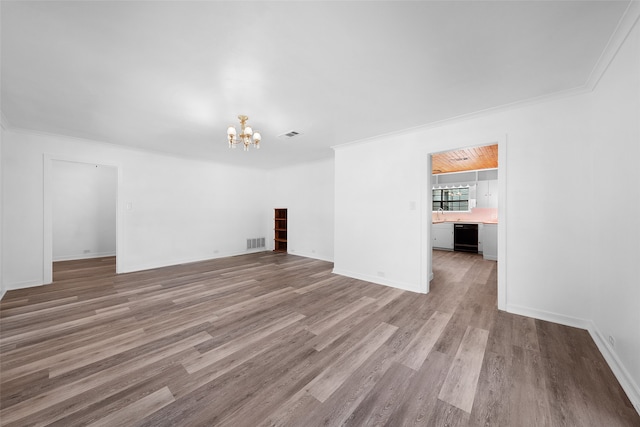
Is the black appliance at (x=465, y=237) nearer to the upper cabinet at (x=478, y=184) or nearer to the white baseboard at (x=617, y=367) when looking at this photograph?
the upper cabinet at (x=478, y=184)

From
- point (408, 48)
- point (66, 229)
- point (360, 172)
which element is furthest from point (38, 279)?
point (408, 48)

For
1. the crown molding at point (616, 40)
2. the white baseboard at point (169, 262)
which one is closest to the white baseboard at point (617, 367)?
the crown molding at point (616, 40)

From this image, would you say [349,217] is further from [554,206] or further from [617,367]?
[617,367]

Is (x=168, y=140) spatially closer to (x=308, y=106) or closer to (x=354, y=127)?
(x=308, y=106)

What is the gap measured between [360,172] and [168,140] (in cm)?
386

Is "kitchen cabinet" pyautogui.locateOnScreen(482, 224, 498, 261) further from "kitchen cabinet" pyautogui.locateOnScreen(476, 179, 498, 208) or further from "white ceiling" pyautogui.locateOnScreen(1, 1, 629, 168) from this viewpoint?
"white ceiling" pyautogui.locateOnScreen(1, 1, 629, 168)

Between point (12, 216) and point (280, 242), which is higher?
point (12, 216)

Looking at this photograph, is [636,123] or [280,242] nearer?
[636,123]

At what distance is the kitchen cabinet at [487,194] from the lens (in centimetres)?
707

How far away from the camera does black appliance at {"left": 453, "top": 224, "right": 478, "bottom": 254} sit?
6805 millimetres

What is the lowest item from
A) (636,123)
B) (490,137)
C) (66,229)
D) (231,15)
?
(66,229)

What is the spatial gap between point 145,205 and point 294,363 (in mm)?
5290

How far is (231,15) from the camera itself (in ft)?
5.28

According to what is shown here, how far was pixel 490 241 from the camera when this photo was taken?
6.03m
